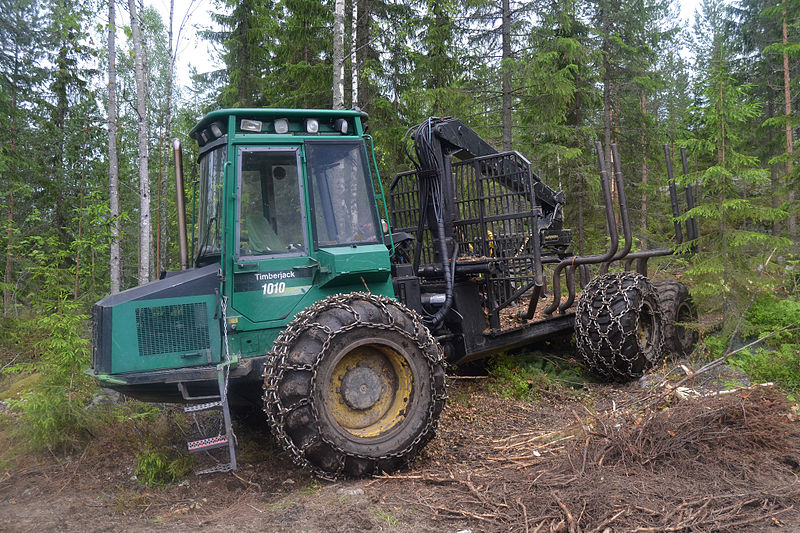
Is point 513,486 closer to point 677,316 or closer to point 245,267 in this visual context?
point 245,267

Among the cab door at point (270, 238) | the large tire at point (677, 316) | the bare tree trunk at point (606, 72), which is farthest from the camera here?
the bare tree trunk at point (606, 72)

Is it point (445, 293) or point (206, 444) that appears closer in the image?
point (206, 444)

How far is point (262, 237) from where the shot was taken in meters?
4.95

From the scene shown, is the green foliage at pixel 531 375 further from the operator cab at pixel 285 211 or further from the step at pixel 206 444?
the step at pixel 206 444

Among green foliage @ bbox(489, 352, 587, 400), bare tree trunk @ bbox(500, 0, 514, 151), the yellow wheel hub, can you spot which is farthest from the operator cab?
bare tree trunk @ bbox(500, 0, 514, 151)

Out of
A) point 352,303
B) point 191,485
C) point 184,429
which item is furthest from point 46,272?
point 352,303

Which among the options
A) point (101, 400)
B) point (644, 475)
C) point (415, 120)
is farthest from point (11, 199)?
point (644, 475)

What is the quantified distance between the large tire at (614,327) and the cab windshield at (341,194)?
325cm

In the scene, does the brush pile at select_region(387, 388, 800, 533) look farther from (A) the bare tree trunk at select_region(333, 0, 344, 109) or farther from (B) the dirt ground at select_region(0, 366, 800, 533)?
(A) the bare tree trunk at select_region(333, 0, 344, 109)

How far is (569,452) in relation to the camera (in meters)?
4.66

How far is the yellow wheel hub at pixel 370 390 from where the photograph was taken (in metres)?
4.73

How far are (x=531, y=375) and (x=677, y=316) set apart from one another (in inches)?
103

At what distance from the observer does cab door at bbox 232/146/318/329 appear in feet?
15.9

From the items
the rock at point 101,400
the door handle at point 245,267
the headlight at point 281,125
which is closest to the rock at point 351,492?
the door handle at point 245,267
